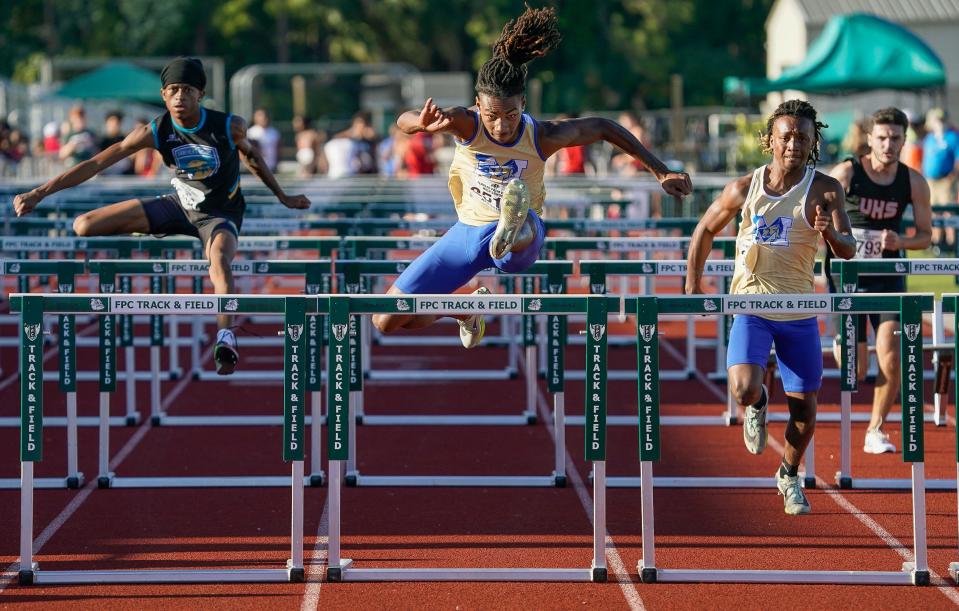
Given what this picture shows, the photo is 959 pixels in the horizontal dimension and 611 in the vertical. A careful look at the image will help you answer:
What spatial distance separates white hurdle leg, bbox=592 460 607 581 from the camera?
251 inches

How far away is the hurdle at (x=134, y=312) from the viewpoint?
6344 millimetres

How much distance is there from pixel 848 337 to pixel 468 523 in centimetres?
231

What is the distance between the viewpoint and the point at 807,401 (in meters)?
7.28

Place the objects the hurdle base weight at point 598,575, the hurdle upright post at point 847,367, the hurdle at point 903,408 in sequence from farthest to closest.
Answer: the hurdle upright post at point 847,367, the hurdle base weight at point 598,575, the hurdle at point 903,408

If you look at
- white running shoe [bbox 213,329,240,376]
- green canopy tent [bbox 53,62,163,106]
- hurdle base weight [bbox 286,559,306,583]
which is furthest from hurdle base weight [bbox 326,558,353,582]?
green canopy tent [bbox 53,62,163,106]

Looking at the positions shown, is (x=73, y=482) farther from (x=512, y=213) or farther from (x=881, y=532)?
(x=881, y=532)

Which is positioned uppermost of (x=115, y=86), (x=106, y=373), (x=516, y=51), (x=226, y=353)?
(x=115, y=86)

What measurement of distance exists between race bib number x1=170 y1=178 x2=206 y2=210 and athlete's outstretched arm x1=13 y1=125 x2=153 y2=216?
0.30 metres

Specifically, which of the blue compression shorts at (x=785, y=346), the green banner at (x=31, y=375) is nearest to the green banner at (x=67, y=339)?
the green banner at (x=31, y=375)

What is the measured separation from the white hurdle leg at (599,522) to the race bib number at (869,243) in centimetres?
339

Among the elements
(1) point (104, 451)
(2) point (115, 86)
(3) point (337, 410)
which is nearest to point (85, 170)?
(1) point (104, 451)

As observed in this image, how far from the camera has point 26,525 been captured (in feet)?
20.8

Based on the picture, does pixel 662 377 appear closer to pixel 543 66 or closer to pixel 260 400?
pixel 260 400

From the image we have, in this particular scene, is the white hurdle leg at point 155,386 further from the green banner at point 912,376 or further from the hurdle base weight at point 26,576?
the green banner at point 912,376
